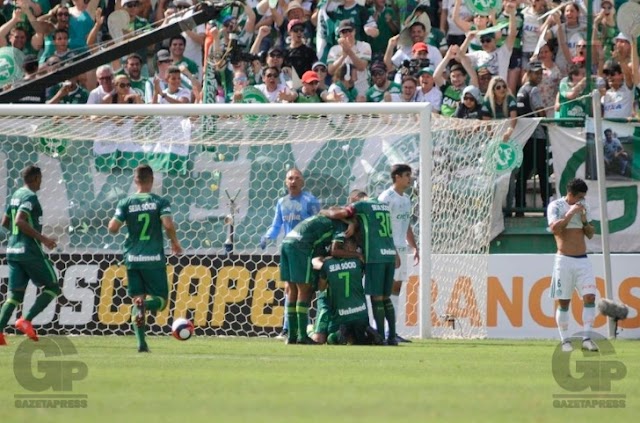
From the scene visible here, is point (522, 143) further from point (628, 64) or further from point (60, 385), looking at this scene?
point (60, 385)

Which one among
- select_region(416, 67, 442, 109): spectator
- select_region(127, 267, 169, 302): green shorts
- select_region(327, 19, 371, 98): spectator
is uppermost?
select_region(327, 19, 371, 98): spectator

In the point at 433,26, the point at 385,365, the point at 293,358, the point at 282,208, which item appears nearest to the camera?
the point at 385,365

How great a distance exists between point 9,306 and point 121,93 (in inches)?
218

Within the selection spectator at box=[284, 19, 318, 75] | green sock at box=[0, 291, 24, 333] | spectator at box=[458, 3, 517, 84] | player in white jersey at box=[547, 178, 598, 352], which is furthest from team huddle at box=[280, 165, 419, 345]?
spectator at box=[284, 19, 318, 75]

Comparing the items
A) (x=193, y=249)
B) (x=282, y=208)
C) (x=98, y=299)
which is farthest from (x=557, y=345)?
(x=98, y=299)

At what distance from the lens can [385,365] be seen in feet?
39.1

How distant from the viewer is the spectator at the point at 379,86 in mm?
19594

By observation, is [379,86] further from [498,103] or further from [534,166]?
[534,166]

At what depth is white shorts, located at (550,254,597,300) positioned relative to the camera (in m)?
15.0

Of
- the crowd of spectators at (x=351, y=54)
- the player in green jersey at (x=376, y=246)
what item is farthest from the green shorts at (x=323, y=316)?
the crowd of spectators at (x=351, y=54)

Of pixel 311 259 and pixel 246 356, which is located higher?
pixel 311 259

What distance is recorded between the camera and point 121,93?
19375 millimetres

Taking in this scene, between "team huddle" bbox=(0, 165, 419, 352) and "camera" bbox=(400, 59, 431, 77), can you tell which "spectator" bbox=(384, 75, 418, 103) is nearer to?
"camera" bbox=(400, 59, 431, 77)

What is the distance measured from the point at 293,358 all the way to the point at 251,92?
24.6 ft
